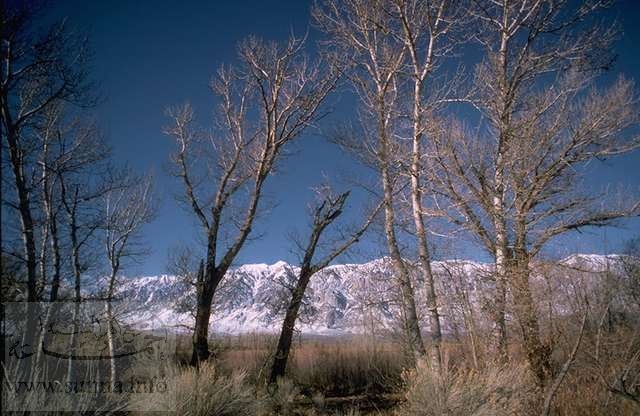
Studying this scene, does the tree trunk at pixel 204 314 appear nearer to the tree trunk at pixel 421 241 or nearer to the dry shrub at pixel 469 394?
the tree trunk at pixel 421 241

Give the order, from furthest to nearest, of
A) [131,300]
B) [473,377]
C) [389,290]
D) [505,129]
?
1. [131,300]
2. [505,129]
3. [389,290]
4. [473,377]

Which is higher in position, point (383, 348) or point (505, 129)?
point (505, 129)

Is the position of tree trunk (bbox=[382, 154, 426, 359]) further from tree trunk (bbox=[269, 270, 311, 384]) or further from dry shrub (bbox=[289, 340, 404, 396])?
dry shrub (bbox=[289, 340, 404, 396])

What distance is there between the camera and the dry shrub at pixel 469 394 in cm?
616

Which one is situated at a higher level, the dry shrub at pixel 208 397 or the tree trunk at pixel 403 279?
the tree trunk at pixel 403 279

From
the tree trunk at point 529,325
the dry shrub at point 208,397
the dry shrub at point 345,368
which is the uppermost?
the tree trunk at point 529,325

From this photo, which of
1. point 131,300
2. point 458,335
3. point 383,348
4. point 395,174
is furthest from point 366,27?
point 383,348

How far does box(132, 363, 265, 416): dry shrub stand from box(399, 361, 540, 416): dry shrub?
279 centimetres

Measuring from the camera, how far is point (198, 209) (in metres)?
12.3

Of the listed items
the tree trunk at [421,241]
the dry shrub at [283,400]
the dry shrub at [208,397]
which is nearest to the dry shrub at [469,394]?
the tree trunk at [421,241]

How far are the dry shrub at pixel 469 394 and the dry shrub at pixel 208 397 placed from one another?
2.79m

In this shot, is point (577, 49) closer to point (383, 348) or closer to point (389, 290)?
point (389, 290)

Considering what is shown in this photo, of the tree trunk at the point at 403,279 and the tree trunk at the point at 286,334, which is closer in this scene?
the tree trunk at the point at 403,279

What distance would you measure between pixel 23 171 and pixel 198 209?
449cm
